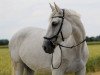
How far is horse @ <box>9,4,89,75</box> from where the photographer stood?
5.65 metres

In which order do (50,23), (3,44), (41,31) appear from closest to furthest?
1. (50,23)
2. (41,31)
3. (3,44)

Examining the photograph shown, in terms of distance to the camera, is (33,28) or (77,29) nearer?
(77,29)

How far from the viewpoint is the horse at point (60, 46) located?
18.5 ft

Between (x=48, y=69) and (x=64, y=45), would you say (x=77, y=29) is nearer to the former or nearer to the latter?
(x=64, y=45)

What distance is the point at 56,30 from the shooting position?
5629mm

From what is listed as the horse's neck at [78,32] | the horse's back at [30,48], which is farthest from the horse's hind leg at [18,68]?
the horse's neck at [78,32]

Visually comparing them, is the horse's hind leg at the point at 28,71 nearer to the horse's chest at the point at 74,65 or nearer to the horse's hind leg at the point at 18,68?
the horse's hind leg at the point at 18,68

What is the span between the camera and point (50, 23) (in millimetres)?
5645

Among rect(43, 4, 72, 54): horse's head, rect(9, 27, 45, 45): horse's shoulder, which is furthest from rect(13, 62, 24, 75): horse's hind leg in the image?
rect(43, 4, 72, 54): horse's head

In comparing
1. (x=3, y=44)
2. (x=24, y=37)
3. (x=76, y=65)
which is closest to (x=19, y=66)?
(x=24, y=37)

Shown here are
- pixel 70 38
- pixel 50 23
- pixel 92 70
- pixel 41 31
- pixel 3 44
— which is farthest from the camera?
pixel 3 44

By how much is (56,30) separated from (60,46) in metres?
0.51

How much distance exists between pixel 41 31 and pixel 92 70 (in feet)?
27.4

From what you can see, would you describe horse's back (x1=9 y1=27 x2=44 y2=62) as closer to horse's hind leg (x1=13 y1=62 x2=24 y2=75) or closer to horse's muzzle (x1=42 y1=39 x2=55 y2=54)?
horse's hind leg (x1=13 y1=62 x2=24 y2=75)
